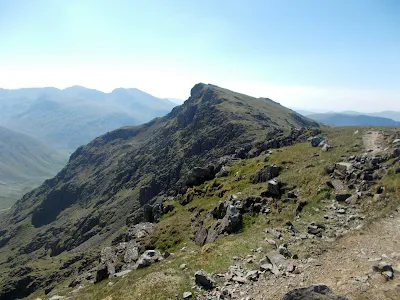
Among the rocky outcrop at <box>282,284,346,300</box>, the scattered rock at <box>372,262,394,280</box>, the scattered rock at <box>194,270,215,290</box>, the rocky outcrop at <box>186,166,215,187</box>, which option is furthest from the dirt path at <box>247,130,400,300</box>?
the rocky outcrop at <box>186,166,215,187</box>

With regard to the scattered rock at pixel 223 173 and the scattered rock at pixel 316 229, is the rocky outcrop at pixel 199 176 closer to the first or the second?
the scattered rock at pixel 223 173

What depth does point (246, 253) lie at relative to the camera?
27.3m

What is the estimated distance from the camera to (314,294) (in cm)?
1727

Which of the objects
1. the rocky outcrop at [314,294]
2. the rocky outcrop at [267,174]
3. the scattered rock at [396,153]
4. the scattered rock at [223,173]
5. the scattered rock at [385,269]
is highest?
the scattered rock at [396,153]

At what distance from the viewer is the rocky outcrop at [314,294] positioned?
17.0 metres

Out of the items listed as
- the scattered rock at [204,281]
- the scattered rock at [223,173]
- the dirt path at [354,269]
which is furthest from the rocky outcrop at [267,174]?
the scattered rock at [204,281]

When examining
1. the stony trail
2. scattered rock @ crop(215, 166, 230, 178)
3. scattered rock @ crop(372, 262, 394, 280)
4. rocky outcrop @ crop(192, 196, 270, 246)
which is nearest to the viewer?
the stony trail

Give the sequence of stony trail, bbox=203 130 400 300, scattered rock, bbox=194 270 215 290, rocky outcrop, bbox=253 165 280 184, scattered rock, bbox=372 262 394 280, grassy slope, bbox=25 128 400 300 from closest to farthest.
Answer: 1. stony trail, bbox=203 130 400 300
2. scattered rock, bbox=372 262 394 280
3. scattered rock, bbox=194 270 215 290
4. grassy slope, bbox=25 128 400 300
5. rocky outcrop, bbox=253 165 280 184

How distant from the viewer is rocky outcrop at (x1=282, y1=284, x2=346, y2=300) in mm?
17047

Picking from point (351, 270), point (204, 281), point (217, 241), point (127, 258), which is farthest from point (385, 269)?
point (127, 258)

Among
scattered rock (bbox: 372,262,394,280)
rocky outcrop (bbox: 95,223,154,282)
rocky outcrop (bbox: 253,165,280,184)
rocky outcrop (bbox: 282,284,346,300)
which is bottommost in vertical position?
rocky outcrop (bbox: 95,223,154,282)

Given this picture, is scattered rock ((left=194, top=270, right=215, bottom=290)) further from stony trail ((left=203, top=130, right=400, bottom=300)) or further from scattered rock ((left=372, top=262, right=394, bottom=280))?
scattered rock ((left=372, top=262, right=394, bottom=280))

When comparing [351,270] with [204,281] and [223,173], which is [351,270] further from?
[223,173]

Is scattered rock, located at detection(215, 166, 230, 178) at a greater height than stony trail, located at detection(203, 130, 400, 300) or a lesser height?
lesser
